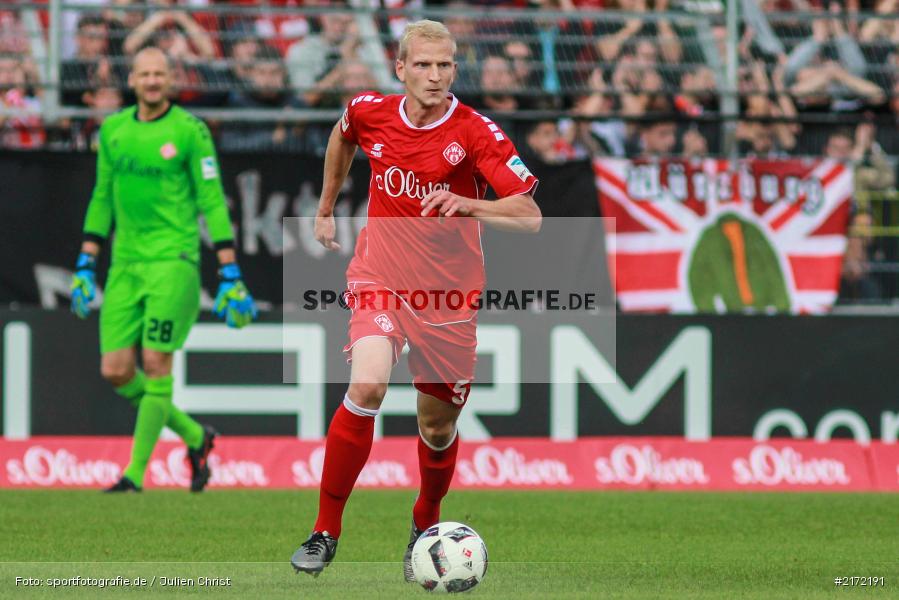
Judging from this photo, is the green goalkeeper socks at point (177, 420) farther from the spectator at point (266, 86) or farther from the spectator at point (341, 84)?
the spectator at point (341, 84)

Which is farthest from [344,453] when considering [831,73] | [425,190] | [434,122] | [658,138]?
[831,73]

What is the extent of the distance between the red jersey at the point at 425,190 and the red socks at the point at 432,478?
624 mm

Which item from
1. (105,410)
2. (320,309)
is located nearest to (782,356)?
(320,309)

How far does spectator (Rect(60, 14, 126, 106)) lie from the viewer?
1207 cm

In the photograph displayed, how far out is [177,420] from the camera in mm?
9836

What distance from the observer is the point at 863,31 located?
13.5 metres

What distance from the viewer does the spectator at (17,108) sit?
38.3 feet

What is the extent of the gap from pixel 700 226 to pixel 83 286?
15.2 ft

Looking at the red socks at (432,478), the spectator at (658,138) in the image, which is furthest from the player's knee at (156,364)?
the spectator at (658,138)

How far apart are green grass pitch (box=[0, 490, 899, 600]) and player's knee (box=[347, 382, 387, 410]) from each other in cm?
70

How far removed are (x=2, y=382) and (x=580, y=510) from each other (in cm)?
424

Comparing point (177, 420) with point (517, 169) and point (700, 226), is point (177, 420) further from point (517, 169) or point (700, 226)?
point (700, 226)

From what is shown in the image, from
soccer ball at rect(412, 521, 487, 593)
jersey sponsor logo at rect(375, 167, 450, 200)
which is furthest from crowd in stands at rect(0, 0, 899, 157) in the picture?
soccer ball at rect(412, 521, 487, 593)

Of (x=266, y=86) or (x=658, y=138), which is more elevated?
(x=266, y=86)
